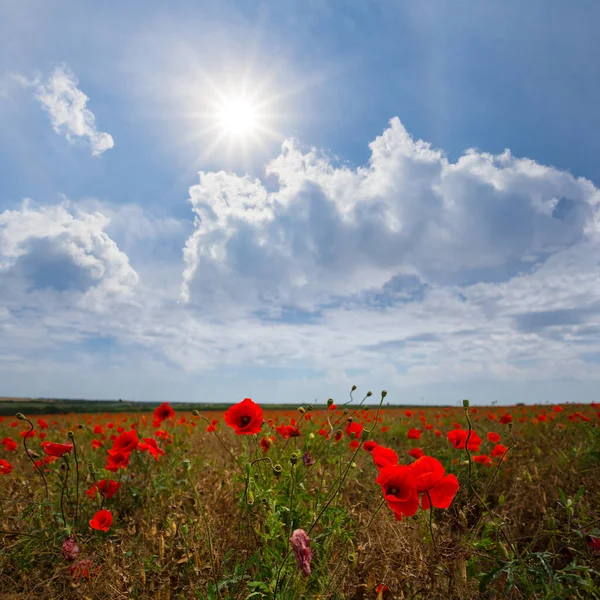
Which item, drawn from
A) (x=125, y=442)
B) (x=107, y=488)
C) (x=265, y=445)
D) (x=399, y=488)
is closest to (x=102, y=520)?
(x=107, y=488)

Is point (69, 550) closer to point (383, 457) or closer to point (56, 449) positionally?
point (56, 449)

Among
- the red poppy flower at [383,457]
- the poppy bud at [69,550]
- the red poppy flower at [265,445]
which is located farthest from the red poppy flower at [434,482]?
the poppy bud at [69,550]

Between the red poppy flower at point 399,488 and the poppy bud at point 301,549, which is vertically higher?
the red poppy flower at point 399,488

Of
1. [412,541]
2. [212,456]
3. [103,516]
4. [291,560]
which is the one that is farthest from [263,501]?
[212,456]

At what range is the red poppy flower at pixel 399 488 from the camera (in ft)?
5.97

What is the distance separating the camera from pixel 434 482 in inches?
76.1

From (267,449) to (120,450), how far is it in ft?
3.76

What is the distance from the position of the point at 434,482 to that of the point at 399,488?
0.61 feet

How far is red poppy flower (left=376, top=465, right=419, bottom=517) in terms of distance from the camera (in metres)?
1.82

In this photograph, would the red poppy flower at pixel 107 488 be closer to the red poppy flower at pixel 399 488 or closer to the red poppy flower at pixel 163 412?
the red poppy flower at pixel 163 412

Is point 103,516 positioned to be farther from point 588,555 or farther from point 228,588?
point 588,555

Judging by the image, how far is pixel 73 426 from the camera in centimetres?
820

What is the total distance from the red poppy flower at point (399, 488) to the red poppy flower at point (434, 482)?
7 centimetres

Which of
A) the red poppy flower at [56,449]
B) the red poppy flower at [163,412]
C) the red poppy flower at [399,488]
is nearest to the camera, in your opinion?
the red poppy flower at [399,488]
